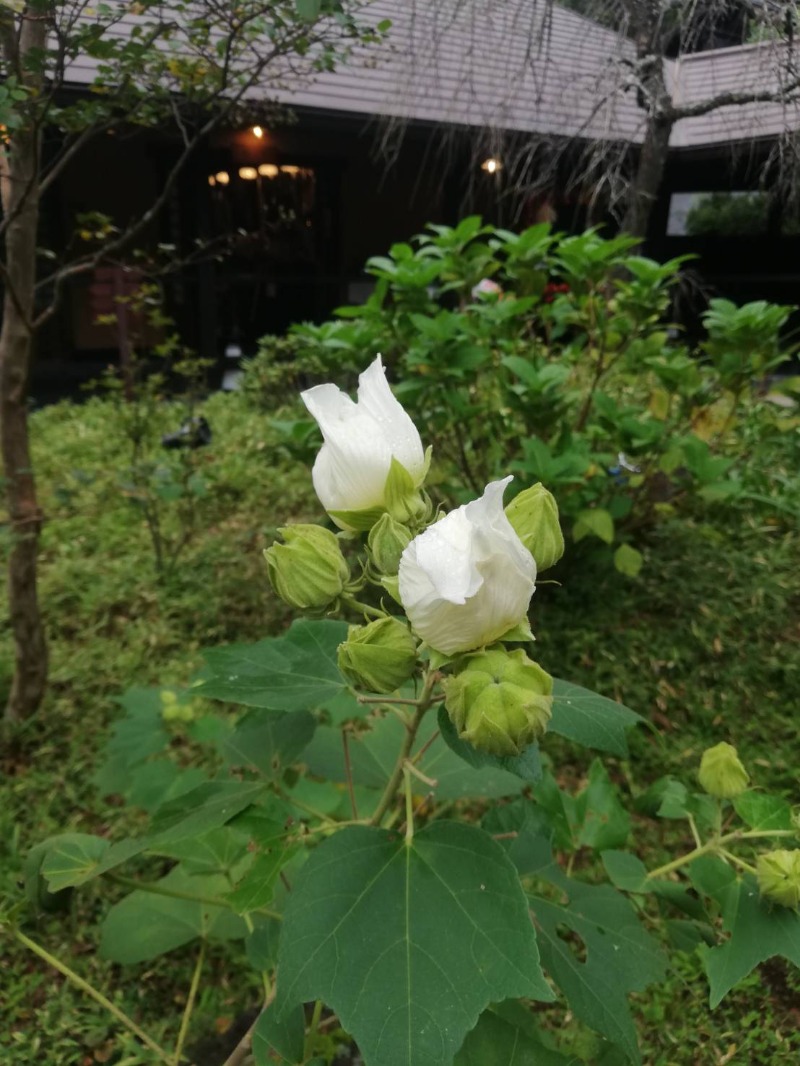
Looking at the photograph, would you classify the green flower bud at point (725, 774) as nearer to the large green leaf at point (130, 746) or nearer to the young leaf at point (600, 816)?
the young leaf at point (600, 816)

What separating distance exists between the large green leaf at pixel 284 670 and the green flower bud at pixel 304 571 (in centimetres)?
17

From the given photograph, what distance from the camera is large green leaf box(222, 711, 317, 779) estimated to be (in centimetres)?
114

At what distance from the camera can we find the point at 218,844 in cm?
131

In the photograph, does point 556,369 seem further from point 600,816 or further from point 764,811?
point 764,811

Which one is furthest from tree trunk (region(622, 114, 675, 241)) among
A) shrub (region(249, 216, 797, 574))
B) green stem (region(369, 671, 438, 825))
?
green stem (region(369, 671, 438, 825))

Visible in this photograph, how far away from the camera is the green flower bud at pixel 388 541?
74 cm

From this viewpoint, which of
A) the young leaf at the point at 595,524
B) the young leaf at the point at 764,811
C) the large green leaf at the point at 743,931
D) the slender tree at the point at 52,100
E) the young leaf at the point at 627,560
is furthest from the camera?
the young leaf at the point at 627,560

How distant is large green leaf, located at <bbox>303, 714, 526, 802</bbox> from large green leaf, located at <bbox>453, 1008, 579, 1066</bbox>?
330 mm

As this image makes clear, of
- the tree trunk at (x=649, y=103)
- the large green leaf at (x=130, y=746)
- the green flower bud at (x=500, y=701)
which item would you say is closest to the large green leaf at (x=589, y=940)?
the green flower bud at (x=500, y=701)

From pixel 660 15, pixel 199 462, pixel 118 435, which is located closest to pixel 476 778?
pixel 199 462

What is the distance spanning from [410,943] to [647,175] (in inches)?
174

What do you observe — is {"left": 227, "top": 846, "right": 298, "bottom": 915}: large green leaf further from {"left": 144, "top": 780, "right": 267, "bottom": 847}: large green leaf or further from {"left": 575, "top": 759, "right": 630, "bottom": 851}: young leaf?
{"left": 575, "top": 759, "right": 630, "bottom": 851}: young leaf

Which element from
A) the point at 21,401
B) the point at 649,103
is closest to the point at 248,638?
the point at 21,401

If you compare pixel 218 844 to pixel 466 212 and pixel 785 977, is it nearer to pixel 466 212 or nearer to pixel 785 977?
pixel 785 977
